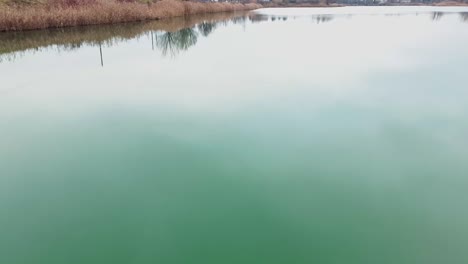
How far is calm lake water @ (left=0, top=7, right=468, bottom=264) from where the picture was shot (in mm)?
1539

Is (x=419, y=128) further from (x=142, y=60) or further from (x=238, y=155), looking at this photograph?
→ (x=142, y=60)

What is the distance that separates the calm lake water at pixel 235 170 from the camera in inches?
60.6

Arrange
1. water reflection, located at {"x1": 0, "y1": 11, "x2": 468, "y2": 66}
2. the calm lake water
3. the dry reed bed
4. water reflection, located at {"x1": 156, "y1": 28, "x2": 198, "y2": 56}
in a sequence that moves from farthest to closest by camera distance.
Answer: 1. water reflection, located at {"x1": 156, "y1": 28, "x2": 198, "y2": 56}
2. the dry reed bed
3. water reflection, located at {"x1": 0, "y1": 11, "x2": 468, "y2": 66}
4. the calm lake water

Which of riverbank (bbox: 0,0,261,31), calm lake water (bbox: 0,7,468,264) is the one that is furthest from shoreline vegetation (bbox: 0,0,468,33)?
calm lake water (bbox: 0,7,468,264)

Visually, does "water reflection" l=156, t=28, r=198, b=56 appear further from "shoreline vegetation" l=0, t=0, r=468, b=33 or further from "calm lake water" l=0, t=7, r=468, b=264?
"shoreline vegetation" l=0, t=0, r=468, b=33

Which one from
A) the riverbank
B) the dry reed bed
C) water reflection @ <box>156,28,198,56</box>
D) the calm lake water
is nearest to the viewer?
the calm lake water

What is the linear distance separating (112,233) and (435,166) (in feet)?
7.71

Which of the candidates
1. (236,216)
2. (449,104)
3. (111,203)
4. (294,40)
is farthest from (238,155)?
(294,40)

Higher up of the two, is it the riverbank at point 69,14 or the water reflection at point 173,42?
the riverbank at point 69,14

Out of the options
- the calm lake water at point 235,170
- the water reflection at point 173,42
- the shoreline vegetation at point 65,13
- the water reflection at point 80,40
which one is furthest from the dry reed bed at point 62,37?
the calm lake water at point 235,170

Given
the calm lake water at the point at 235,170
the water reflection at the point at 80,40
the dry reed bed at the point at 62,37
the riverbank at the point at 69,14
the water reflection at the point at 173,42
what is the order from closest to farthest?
the calm lake water at the point at 235,170, the water reflection at the point at 80,40, the dry reed bed at the point at 62,37, the water reflection at the point at 173,42, the riverbank at the point at 69,14

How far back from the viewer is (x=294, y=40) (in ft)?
31.2

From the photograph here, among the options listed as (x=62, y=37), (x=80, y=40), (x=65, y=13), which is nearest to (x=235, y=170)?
(x=80, y=40)

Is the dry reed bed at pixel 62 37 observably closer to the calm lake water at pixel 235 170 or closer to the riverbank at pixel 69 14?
the riverbank at pixel 69 14
